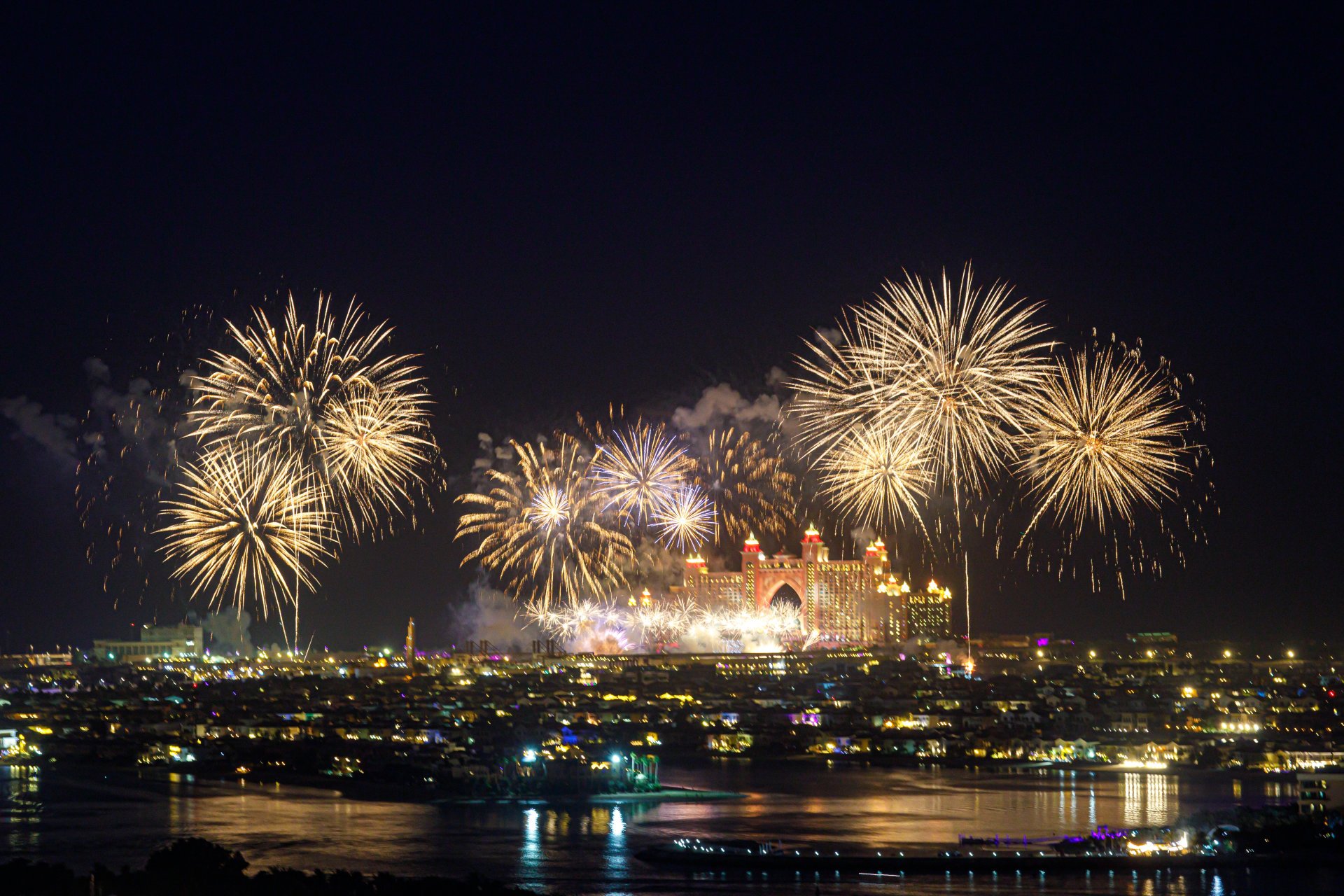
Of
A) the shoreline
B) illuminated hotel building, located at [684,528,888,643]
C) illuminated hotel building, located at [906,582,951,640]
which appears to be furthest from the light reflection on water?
illuminated hotel building, located at [906,582,951,640]

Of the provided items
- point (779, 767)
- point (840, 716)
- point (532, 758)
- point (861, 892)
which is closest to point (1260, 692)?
point (840, 716)

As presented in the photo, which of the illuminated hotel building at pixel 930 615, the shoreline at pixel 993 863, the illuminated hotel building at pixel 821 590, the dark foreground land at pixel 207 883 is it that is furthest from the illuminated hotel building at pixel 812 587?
the dark foreground land at pixel 207 883

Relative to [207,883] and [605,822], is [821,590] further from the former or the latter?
[207,883]

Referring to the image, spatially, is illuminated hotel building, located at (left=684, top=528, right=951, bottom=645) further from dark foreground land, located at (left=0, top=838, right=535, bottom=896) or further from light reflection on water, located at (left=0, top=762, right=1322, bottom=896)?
dark foreground land, located at (left=0, top=838, right=535, bottom=896)

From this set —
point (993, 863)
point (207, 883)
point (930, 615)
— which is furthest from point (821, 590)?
point (207, 883)

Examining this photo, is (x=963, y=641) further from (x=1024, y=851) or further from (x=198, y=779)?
(x=1024, y=851)
